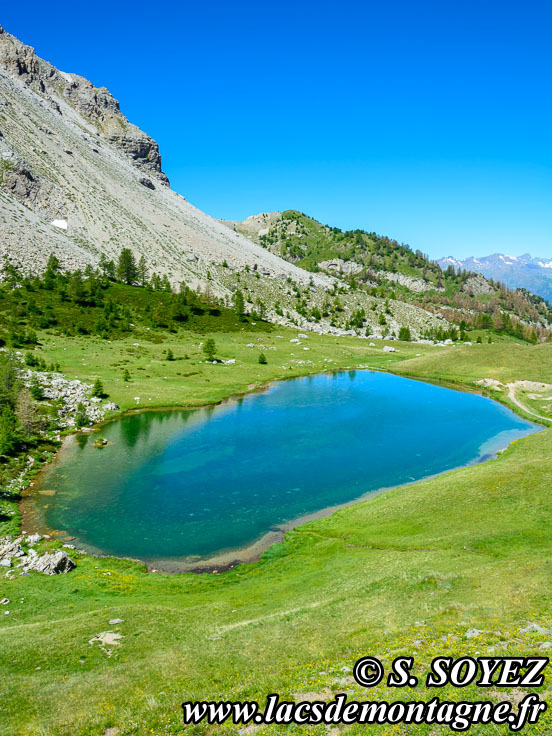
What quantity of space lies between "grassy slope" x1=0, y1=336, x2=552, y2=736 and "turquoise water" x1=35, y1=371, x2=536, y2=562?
5.34 meters

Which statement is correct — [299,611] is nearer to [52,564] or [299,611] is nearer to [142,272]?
[52,564]

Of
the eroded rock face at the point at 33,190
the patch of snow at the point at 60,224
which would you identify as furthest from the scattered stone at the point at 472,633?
the eroded rock face at the point at 33,190

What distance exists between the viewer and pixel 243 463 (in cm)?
5525

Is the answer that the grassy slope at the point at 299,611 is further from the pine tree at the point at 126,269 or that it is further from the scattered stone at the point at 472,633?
the pine tree at the point at 126,269

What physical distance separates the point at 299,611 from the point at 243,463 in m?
31.7

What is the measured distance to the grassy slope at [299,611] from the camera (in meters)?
16.3

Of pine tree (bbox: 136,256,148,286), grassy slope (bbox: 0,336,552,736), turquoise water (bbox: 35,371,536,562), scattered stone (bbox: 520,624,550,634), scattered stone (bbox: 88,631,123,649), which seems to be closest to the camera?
grassy slope (bbox: 0,336,552,736)

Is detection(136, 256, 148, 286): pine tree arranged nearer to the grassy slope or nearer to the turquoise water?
the turquoise water

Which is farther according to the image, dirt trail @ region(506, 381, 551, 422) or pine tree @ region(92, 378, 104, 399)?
dirt trail @ region(506, 381, 551, 422)

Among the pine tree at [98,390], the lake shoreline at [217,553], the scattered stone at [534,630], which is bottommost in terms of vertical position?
the lake shoreline at [217,553]

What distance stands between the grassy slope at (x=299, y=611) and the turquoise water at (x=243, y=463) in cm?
534

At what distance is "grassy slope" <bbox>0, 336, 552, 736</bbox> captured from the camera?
16281 mm

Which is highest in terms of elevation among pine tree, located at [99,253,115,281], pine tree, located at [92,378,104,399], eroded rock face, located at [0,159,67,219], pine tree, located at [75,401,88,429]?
eroded rock face, located at [0,159,67,219]

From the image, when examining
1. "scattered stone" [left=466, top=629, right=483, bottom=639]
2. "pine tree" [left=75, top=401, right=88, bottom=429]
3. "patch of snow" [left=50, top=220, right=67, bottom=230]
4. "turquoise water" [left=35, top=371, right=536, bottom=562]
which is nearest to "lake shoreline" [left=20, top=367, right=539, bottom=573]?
"turquoise water" [left=35, top=371, right=536, bottom=562]
